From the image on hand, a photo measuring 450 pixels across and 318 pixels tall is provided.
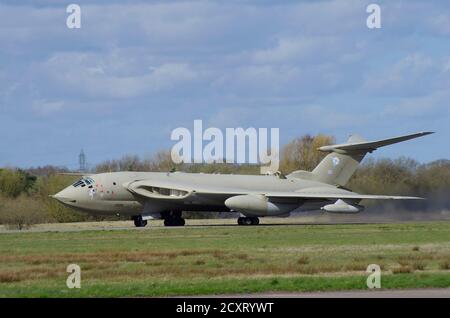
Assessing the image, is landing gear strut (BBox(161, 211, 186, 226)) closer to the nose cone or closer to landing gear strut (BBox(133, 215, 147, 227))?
landing gear strut (BBox(133, 215, 147, 227))

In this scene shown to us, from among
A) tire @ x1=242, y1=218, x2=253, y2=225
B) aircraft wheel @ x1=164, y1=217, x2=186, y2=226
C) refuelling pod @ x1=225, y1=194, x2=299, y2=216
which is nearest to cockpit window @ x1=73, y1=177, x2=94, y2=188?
aircraft wheel @ x1=164, y1=217, x2=186, y2=226

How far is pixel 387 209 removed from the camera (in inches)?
2623

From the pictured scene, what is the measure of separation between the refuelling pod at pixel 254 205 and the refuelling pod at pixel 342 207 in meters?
3.13

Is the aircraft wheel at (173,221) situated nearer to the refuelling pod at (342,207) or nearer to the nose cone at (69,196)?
the nose cone at (69,196)

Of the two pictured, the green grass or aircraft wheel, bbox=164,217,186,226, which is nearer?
the green grass

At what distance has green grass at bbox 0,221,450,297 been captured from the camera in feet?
80.8

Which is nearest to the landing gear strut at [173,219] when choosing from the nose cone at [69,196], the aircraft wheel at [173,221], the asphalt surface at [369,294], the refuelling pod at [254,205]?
the aircraft wheel at [173,221]

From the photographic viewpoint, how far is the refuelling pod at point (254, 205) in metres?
62.0

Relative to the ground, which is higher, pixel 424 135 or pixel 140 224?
pixel 424 135

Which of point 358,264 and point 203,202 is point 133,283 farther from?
point 203,202

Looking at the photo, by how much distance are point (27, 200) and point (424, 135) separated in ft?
116

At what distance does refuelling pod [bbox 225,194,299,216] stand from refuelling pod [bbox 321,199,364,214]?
3.13 metres

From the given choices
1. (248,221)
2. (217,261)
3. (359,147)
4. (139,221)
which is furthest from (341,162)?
(217,261)
